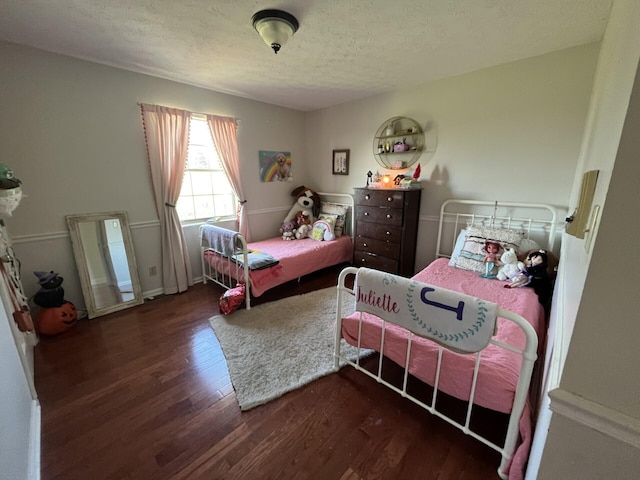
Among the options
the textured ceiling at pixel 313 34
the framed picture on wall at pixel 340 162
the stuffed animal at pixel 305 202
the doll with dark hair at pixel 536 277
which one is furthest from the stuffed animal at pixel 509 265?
the stuffed animal at pixel 305 202

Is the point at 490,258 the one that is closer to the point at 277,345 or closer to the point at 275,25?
the point at 277,345

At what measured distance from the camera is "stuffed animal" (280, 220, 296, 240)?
374cm

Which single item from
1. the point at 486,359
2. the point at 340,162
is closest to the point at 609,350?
the point at 486,359

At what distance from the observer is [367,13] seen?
163cm

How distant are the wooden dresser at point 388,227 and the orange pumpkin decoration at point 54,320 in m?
2.96

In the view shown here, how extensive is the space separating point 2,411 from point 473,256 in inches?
120

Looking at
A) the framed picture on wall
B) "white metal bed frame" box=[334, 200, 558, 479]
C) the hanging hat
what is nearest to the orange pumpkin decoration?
the hanging hat

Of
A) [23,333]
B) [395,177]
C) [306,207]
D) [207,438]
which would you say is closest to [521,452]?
[207,438]

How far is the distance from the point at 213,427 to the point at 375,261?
2334 mm

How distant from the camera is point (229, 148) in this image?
10.7ft

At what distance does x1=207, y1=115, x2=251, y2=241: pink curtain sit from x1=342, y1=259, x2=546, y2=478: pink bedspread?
239cm

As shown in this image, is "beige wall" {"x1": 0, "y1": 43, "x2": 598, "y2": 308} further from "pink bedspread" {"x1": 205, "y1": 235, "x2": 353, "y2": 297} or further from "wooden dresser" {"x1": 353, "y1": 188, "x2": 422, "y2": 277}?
"pink bedspread" {"x1": 205, "y1": 235, "x2": 353, "y2": 297}

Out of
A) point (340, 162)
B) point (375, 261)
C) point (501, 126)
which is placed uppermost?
point (501, 126)

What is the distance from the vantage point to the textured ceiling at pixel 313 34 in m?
1.57
